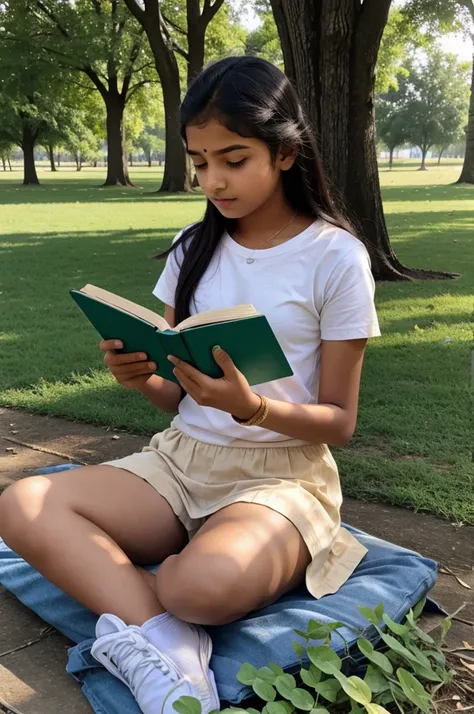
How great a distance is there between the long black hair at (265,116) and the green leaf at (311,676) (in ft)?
3.86

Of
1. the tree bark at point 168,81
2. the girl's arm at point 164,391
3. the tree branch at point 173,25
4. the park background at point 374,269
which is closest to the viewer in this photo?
the girl's arm at point 164,391

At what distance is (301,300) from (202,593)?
0.86m

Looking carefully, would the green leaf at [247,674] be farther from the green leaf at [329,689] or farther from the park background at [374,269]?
the park background at [374,269]

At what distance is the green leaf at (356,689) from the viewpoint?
157cm

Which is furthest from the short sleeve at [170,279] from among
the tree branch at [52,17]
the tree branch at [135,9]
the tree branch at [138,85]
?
the tree branch at [138,85]

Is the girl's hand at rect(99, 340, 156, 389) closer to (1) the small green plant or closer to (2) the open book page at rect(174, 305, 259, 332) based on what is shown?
(2) the open book page at rect(174, 305, 259, 332)

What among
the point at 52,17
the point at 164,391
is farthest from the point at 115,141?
the point at 164,391

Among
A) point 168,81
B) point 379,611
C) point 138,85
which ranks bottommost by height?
point 379,611

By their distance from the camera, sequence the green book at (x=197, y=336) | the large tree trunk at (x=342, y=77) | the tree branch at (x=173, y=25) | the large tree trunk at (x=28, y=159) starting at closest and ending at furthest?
the green book at (x=197, y=336) → the large tree trunk at (x=342, y=77) → the tree branch at (x=173, y=25) → the large tree trunk at (x=28, y=159)

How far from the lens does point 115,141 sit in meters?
29.2

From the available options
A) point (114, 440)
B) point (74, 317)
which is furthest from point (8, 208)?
point (114, 440)

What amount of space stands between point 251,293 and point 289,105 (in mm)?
548

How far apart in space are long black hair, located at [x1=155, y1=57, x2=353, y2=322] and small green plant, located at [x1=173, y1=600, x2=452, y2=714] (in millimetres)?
1135

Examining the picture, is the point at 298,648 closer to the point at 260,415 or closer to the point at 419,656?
the point at 419,656
